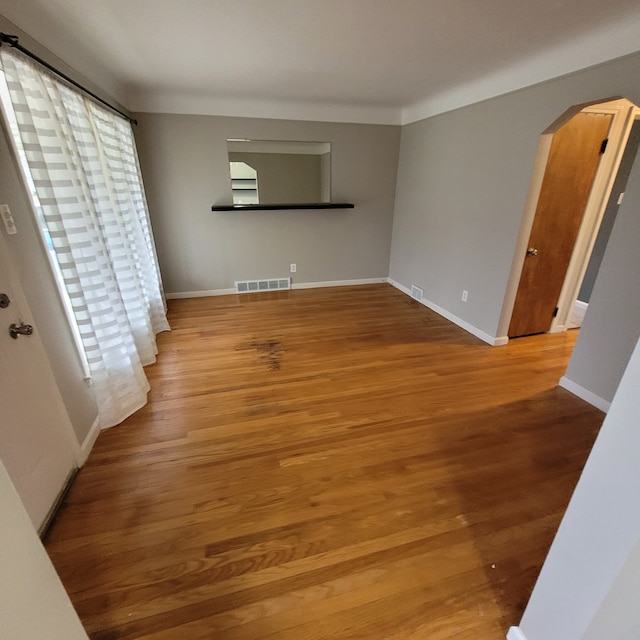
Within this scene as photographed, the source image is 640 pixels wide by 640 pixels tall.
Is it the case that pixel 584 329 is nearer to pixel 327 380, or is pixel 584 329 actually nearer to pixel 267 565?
pixel 327 380

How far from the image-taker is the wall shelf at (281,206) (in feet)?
13.1

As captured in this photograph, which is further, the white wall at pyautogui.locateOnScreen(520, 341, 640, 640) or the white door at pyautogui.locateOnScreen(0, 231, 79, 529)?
the white door at pyautogui.locateOnScreen(0, 231, 79, 529)

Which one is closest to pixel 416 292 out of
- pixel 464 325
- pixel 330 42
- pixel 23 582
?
pixel 464 325

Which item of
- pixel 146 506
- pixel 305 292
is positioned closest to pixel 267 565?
pixel 146 506

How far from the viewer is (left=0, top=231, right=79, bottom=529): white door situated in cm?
131

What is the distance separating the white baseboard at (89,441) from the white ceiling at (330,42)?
2.08m

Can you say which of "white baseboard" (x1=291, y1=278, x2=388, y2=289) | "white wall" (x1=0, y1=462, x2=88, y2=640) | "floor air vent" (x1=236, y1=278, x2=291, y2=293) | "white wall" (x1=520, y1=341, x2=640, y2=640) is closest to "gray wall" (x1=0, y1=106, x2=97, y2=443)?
"white wall" (x1=0, y1=462, x2=88, y2=640)

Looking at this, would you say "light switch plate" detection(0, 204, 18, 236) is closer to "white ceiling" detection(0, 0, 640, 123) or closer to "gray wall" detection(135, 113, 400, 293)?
"white ceiling" detection(0, 0, 640, 123)

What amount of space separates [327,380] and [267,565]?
139cm

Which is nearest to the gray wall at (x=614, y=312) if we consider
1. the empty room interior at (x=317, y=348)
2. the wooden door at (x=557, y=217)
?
the empty room interior at (x=317, y=348)

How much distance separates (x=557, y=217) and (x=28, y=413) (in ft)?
12.8

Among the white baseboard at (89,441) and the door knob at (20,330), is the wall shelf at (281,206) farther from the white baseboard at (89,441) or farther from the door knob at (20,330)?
the door knob at (20,330)

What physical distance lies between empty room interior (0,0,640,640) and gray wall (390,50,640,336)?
25 mm

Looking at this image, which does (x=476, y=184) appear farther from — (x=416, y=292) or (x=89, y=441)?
(x=89, y=441)
